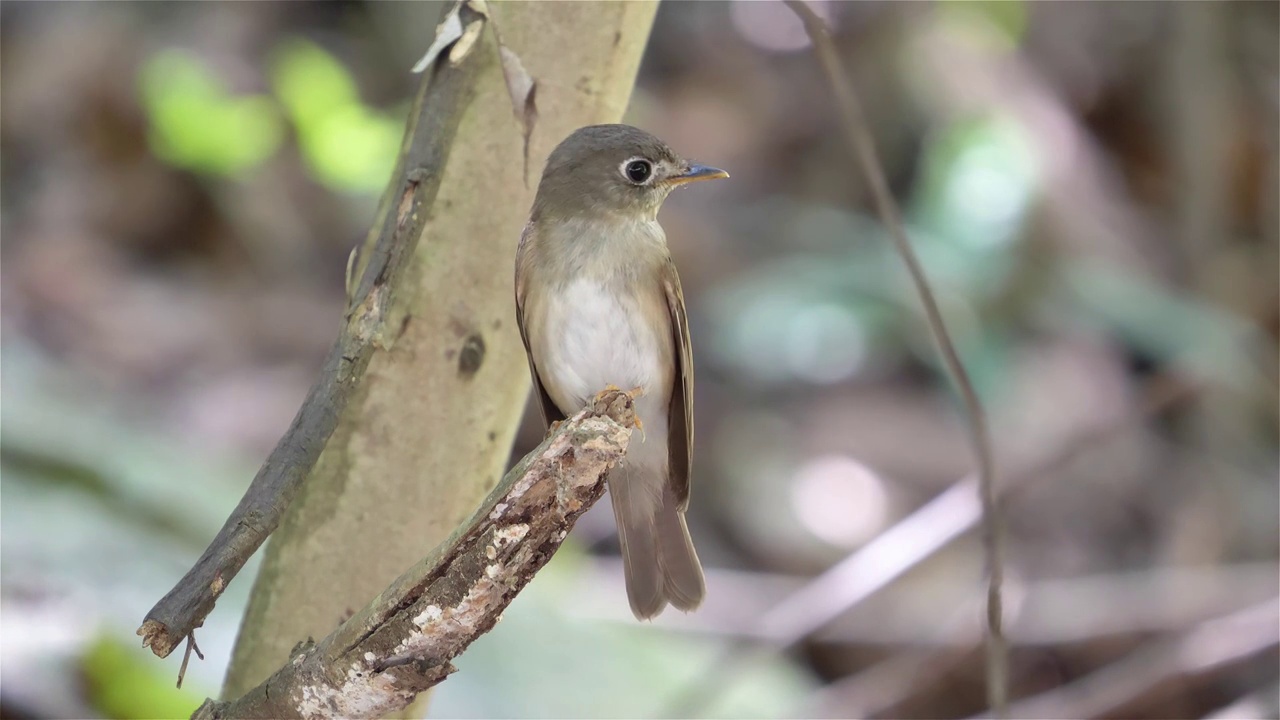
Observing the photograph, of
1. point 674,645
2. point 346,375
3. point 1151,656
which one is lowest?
point 346,375

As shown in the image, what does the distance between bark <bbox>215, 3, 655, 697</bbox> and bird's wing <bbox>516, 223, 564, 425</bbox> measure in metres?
0.07

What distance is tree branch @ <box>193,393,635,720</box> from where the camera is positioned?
1794 mm

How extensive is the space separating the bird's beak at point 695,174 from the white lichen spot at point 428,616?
149 centimetres

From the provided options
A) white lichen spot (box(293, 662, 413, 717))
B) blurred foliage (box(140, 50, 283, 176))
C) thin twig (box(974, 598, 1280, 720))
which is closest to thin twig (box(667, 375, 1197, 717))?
thin twig (box(974, 598, 1280, 720))

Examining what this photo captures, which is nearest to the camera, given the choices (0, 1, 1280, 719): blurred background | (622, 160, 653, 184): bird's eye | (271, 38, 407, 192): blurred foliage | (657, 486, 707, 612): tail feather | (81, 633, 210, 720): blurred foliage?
(657, 486, 707, 612): tail feather

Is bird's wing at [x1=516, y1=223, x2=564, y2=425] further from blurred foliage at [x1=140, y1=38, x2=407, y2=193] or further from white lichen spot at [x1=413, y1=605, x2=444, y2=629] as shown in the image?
blurred foliage at [x1=140, y1=38, x2=407, y2=193]

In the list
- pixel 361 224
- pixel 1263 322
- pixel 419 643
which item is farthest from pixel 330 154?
pixel 1263 322

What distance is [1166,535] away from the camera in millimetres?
6117

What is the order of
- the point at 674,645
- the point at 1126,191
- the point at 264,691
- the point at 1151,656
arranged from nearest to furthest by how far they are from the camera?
the point at 264,691 < the point at 1151,656 < the point at 674,645 < the point at 1126,191

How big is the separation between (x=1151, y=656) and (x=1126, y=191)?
418 cm

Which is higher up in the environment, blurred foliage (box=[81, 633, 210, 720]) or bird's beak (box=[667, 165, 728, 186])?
bird's beak (box=[667, 165, 728, 186])

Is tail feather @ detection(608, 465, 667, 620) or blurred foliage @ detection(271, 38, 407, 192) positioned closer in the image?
tail feather @ detection(608, 465, 667, 620)

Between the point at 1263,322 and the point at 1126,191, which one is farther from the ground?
the point at 1126,191

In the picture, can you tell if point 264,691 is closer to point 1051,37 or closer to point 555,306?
point 555,306
